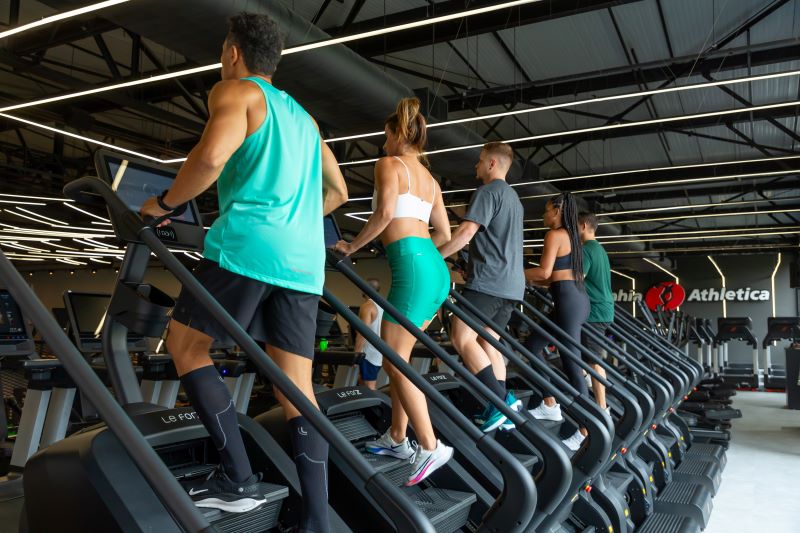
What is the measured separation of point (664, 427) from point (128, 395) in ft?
14.9

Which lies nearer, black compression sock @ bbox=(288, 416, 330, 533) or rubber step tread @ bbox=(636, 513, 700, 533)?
black compression sock @ bbox=(288, 416, 330, 533)

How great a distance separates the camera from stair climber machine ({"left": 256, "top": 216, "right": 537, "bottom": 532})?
2002mm

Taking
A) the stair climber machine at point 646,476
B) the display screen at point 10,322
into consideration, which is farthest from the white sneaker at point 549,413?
the display screen at point 10,322

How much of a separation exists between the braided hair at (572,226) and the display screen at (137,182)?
2397mm

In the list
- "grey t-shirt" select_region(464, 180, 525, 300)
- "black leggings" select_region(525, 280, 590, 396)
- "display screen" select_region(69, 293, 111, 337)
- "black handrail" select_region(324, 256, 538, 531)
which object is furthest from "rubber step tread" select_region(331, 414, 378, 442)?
"display screen" select_region(69, 293, 111, 337)

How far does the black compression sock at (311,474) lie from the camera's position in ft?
5.69

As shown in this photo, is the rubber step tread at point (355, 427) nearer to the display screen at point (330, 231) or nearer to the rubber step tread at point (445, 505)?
the rubber step tread at point (445, 505)

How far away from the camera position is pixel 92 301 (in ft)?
13.8

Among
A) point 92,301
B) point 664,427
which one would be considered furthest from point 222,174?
point 664,427

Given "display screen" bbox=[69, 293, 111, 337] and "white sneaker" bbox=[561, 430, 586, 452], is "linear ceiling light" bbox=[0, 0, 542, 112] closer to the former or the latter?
"display screen" bbox=[69, 293, 111, 337]

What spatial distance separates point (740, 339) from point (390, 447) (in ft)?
40.0

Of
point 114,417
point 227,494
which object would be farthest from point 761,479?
point 114,417

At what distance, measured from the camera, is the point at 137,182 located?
2199mm

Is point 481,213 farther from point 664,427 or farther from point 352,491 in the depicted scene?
point 664,427
